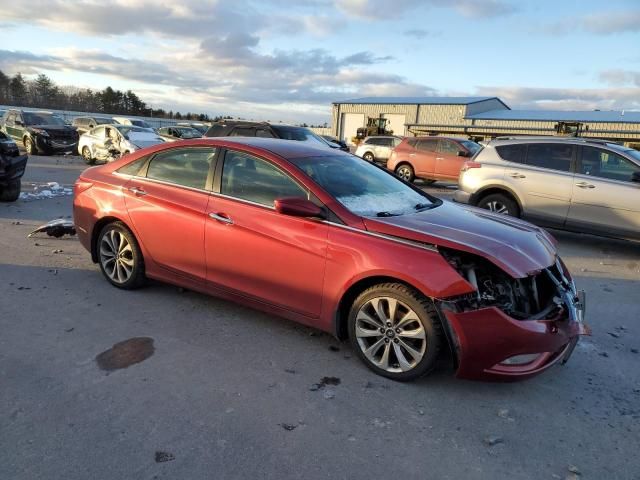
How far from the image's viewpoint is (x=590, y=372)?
3.73 metres

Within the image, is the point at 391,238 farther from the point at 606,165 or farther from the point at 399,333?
the point at 606,165

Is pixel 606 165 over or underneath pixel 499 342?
over

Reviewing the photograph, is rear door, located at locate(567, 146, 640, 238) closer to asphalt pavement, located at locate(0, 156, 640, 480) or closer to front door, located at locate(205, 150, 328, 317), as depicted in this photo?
asphalt pavement, located at locate(0, 156, 640, 480)

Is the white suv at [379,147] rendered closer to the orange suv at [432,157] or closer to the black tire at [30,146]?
the orange suv at [432,157]

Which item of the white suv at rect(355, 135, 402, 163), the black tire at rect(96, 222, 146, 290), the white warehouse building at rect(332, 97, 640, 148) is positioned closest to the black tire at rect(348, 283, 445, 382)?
the black tire at rect(96, 222, 146, 290)

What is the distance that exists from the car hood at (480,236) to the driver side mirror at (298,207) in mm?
390

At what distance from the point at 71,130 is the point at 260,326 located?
20.4m

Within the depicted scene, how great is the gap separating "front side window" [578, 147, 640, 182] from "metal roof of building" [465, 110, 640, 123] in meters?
36.7

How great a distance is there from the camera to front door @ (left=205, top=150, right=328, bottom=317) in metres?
3.69

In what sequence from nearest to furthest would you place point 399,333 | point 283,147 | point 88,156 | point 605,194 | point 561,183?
point 399,333
point 283,147
point 605,194
point 561,183
point 88,156

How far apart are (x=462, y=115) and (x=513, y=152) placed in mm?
39736

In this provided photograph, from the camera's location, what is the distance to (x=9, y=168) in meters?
8.86

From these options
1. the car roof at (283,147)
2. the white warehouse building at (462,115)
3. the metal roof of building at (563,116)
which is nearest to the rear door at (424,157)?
the car roof at (283,147)

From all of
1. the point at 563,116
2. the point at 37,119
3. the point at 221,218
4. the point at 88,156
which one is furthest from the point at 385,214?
the point at 563,116
